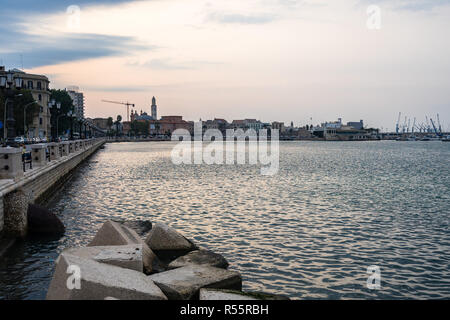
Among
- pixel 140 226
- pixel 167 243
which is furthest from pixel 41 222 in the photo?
pixel 167 243

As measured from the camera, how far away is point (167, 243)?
15008 mm

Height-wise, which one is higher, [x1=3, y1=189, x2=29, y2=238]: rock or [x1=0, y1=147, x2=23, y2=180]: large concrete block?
[x1=0, y1=147, x2=23, y2=180]: large concrete block

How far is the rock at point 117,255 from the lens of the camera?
10.4 metres

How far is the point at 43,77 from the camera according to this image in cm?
11162

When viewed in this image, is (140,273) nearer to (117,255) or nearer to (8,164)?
(117,255)

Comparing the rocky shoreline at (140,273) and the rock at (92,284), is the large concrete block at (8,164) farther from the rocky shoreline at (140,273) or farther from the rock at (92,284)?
the rock at (92,284)

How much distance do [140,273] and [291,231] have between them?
10.9 meters

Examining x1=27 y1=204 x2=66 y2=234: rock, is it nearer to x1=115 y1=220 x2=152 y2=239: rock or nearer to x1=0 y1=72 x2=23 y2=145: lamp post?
x1=115 y1=220 x2=152 y2=239: rock

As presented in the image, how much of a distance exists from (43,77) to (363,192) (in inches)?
3860

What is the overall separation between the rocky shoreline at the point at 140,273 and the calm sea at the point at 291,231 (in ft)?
5.32

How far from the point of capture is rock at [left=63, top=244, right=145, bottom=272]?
1036 cm

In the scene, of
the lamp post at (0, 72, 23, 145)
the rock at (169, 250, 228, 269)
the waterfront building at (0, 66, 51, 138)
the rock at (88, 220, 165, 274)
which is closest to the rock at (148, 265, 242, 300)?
the rock at (169, 250, 228, 269)
